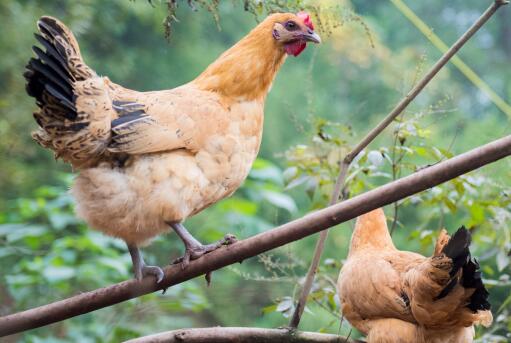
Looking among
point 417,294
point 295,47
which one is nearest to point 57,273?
point 295,47

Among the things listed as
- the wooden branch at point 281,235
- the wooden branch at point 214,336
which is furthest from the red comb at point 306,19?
the wooden branch at point 214,336

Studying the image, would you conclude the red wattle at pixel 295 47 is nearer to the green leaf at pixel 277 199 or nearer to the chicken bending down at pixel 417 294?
the chicken bending down at pixel 417 294

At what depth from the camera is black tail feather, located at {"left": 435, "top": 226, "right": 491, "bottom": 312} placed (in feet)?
8.24

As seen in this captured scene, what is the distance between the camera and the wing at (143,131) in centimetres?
253

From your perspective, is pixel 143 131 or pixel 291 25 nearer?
pixel 143 131

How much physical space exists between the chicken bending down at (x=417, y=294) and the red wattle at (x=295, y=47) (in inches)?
32.0

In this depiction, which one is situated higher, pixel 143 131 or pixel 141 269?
pixel 143 131

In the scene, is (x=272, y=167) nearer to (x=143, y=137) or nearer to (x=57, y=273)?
(x=57, y=273)

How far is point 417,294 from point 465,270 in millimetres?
208

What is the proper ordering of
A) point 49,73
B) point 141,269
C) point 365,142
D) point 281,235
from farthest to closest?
point 141,269
point 365,142
point 49,73
point 281,235

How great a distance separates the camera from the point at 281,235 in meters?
2.07

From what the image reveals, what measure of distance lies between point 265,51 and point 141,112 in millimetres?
541

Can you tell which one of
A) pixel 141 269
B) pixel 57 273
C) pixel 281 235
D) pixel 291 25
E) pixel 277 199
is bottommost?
pixel 57 273

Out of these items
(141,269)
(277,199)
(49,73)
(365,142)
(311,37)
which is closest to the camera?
(49,73)
